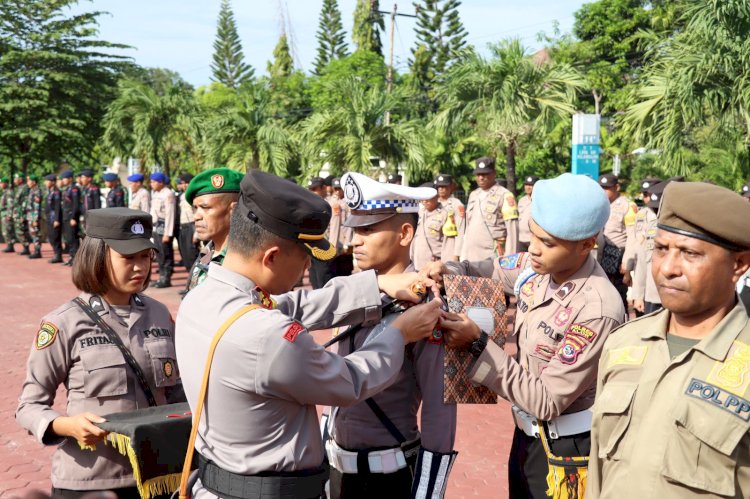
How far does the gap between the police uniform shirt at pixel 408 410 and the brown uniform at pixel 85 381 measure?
30.2 inches

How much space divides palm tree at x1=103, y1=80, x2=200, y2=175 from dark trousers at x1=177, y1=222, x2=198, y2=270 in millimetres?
6348

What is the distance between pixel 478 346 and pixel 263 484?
3.02 feet

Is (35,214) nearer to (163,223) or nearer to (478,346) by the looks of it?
(163,223)

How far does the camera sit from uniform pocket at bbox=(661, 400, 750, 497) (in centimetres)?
203

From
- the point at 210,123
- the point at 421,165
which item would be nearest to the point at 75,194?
the point at 210,123

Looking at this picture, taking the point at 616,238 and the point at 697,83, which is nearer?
the point at 697,83

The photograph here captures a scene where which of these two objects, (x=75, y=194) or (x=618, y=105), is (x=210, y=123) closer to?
(x=75, y=194)

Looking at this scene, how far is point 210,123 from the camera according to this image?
18.7 m

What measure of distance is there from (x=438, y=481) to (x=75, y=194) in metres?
16.7

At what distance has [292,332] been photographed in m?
2.12

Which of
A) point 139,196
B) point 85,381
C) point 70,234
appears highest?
point 139,196

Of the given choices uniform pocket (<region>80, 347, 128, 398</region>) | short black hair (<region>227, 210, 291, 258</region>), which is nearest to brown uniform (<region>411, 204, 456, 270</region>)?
uniform pocket (<region>80, 347, 128, 398</region>)

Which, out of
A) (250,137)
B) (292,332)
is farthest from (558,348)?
(250,137)

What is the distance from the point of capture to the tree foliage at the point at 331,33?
59531 millimetres
